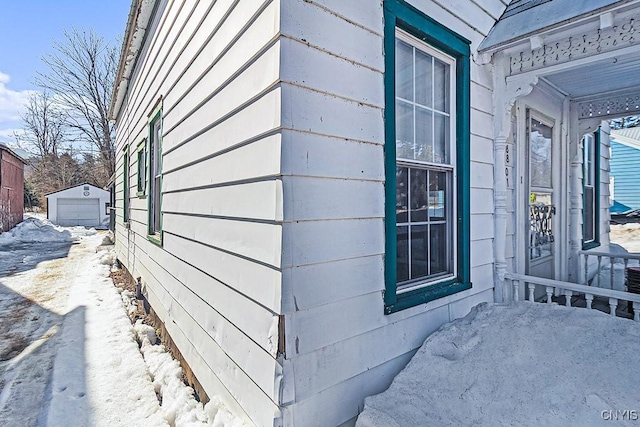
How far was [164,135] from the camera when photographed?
13.2 feet

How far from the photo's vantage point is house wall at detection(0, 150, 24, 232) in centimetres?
1548

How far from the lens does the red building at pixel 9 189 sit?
1548 cm

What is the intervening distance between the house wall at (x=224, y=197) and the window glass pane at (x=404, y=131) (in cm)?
102

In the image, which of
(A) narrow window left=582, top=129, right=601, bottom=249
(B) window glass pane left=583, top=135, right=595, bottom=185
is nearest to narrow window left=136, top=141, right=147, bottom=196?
(A) narrow window left=582, top=129, right=601, bottom=249

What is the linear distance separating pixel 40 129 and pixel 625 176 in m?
43.1

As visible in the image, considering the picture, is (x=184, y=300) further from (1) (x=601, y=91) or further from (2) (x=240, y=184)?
(1) (x=601, y=91)

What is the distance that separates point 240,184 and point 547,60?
2.80 m

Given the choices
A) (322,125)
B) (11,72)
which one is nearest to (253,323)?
(322,125)

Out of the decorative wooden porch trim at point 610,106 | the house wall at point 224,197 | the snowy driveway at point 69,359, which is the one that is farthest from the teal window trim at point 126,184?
the decorative wooden porch trim at point 610,106

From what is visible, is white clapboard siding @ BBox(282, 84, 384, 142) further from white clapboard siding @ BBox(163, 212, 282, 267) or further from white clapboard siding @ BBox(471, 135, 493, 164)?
white clapboard siding @ BBox(471, 135, 493, 164)

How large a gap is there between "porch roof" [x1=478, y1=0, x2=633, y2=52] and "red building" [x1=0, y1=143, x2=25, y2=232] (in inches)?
751

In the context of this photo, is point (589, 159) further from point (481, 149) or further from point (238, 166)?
point (238, 166)

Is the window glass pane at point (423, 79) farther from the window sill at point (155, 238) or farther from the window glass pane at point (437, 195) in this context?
the window sill at point (155, 238)

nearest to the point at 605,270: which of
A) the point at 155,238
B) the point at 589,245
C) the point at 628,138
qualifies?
the point at 589,245
